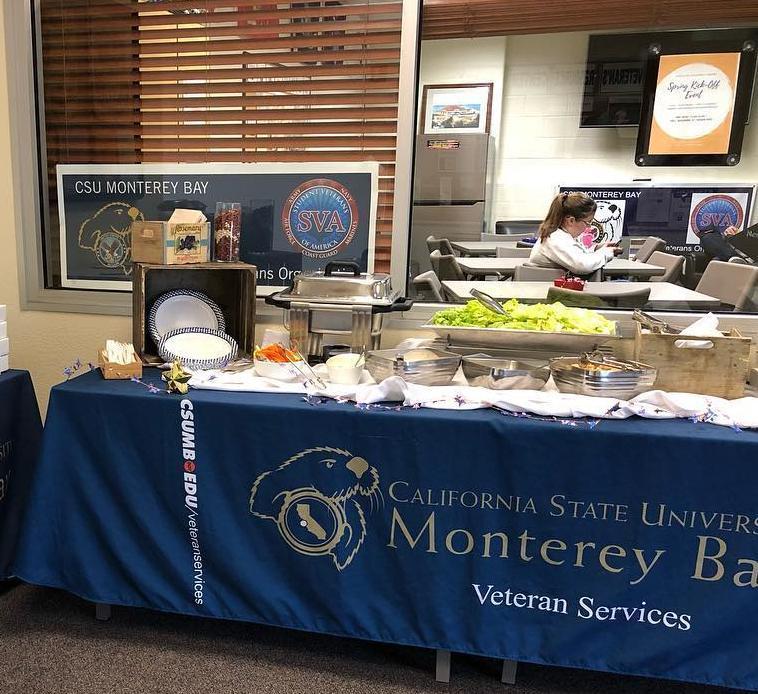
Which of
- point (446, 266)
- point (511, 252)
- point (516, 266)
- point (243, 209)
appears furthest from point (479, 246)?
point (243, 209)

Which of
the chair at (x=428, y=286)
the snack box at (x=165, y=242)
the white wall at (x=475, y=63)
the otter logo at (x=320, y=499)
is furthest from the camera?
the white wall at (x=475, y=63)

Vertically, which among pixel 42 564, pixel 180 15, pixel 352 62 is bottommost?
pixel 42 564

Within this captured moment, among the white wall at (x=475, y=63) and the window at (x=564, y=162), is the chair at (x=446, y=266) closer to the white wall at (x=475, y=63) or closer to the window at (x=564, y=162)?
the window at (x=564, y=162)

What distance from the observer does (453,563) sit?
5.02ft

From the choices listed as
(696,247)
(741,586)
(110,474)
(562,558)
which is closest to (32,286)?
(110,474)

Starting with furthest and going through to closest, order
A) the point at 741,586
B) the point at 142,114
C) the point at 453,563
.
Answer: the point at 142,114, the point at 453,563, the point at 741,586

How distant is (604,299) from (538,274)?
516mm

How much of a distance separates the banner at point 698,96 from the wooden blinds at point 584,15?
1.50 ft

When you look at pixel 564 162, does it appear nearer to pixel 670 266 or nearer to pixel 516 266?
pixel 670 266

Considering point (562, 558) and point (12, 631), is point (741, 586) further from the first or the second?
point (12, 631)

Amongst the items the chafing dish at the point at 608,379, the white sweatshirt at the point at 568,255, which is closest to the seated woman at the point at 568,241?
the white sweatshirt at the point at 568,255

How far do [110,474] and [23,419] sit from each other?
551 millimetres

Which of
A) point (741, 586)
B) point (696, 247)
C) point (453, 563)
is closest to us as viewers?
point (741, 586)

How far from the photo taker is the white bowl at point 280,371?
1.72 m
